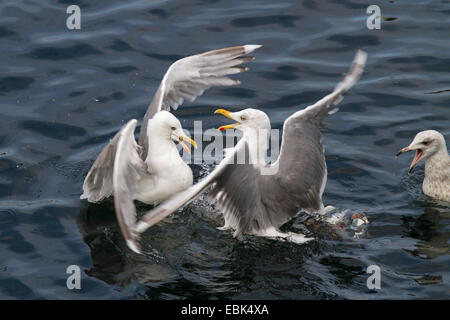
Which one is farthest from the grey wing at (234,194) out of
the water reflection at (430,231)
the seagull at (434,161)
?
the seagull at (434,161)

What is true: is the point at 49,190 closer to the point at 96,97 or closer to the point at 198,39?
the point at 96,97

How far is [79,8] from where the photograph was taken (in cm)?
1150

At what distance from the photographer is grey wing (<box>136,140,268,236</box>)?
5.87 m

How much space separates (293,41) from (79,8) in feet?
11.4

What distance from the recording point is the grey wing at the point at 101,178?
7.09 m

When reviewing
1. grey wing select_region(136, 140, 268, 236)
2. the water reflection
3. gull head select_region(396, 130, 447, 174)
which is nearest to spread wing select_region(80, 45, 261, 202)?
grey wing select_region(136, 140, 268, 236)

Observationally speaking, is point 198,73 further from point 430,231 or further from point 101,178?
point 430,231

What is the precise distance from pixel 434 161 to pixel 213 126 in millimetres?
2778

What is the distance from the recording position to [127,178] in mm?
6852

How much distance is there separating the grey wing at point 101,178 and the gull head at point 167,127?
604mm

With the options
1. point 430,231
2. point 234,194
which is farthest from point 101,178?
point 430,231

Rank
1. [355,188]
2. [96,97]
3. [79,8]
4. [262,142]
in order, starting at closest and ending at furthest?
[262,142], [355,188], [96,97], [79,8]

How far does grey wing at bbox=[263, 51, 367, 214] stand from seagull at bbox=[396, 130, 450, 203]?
1.09 m
